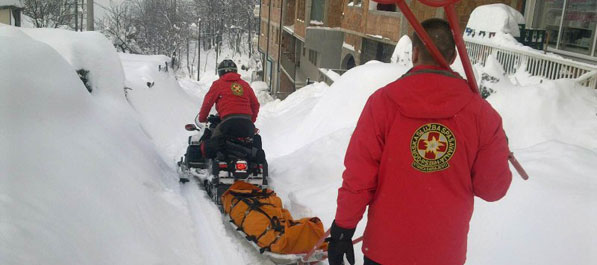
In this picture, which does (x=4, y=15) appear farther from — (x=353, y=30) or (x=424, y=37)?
(x=424, y=37)

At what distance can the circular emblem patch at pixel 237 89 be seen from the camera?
282 inches

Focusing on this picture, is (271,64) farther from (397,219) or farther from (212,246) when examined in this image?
(397,219)

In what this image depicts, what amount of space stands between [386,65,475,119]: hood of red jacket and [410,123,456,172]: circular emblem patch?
0.24ft

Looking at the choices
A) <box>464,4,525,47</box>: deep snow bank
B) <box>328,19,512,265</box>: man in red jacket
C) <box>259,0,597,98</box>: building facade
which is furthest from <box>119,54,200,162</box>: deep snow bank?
<box>464,4,525,47</box>: deep snow bank

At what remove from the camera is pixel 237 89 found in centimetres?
719

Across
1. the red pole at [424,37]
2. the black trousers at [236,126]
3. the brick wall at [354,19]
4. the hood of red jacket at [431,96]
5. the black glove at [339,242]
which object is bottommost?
the black trousers at [236,126]

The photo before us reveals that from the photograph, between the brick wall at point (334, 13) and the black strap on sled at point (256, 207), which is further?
the brick wall at point (334, 13)

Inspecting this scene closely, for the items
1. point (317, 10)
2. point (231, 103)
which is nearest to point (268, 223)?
point (231, 103)

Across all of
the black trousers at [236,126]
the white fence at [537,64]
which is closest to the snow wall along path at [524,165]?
the white fence at [537,64]

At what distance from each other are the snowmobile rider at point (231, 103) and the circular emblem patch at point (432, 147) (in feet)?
15.4

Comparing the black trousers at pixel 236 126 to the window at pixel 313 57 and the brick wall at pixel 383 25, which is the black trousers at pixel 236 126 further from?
the window at pixel 313 57

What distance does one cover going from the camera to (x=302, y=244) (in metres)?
4.60

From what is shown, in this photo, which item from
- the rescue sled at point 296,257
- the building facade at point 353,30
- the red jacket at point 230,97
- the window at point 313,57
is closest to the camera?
the rescue sled at point 296,257

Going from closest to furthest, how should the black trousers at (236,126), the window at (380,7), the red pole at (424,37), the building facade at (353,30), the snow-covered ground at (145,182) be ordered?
the red pole at (424,37)
the snow-covered ground at (145,182)
the black trousers at (236,126)
the building facade at (353,30)
the window at (380,7)
